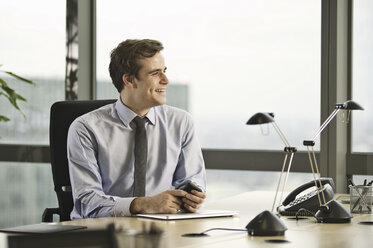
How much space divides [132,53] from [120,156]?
19.5 inches

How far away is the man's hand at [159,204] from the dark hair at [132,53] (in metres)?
0.72

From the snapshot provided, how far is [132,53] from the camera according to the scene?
268 cm

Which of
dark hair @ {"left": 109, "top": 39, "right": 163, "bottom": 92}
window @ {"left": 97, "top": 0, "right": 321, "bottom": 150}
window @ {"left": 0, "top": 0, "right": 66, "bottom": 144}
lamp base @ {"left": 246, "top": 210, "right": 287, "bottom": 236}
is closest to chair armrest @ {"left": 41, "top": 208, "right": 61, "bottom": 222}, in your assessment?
dark hair @ {"left": 109, "top": 39, "right": 163, "bottom": 92}

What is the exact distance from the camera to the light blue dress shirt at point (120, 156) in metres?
2.36

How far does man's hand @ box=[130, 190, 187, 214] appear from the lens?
2.16 meters

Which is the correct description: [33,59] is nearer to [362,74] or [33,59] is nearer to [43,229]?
[362,74]

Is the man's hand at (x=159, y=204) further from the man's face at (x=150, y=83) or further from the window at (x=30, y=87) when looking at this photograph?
the window at (x=30, y=87)

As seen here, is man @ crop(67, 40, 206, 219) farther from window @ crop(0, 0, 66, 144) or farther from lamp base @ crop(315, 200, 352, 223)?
window @ crop(0, 0, 66, 144)

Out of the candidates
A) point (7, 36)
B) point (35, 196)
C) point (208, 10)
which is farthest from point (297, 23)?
point (35, 196)

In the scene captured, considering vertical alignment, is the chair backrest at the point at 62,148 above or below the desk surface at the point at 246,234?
above

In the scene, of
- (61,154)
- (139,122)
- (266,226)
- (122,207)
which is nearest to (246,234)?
(266,226)

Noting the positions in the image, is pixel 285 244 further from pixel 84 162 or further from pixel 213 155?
pixel 213 155

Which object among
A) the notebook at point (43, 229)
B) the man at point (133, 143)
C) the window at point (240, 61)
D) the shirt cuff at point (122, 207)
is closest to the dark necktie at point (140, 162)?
the man at point (133, 143)

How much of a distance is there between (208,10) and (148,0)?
1.66 feet
